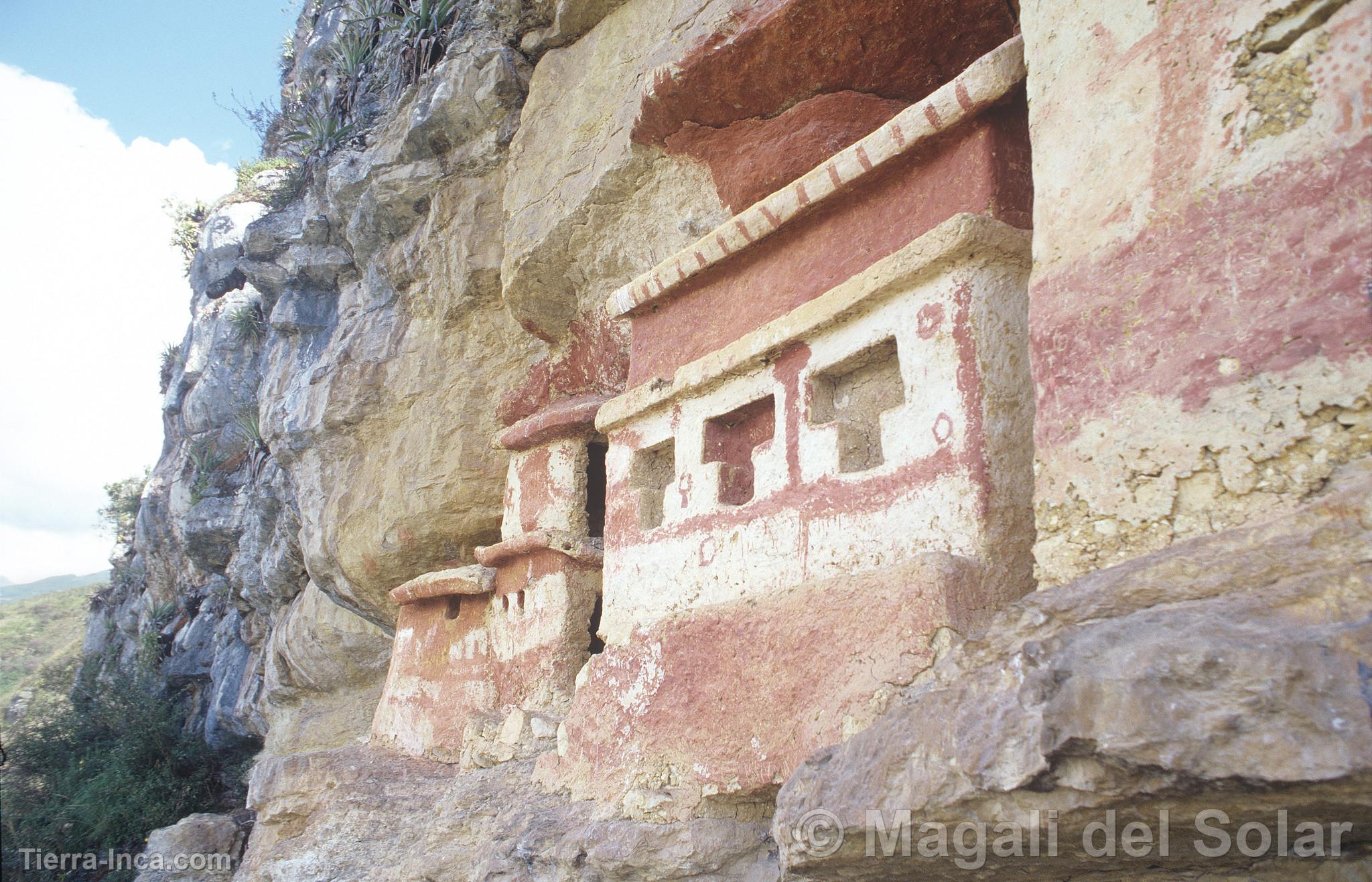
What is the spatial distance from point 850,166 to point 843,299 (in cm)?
52

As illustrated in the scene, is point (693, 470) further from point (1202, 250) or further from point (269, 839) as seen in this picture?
point (269, 839)

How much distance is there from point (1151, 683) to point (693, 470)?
7.78ft

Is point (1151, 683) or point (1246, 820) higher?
point (1151, 683)

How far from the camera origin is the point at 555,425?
5.86m

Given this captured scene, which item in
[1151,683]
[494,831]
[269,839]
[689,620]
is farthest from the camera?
[269,839]

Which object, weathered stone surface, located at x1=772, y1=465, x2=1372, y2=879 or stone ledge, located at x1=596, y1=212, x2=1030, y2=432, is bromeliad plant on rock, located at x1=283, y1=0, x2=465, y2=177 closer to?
stone ledge, located at x1=596, y1=212, x2=1030, y2=432

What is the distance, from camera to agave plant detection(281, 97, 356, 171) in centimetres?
936

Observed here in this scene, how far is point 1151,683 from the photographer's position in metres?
1.83

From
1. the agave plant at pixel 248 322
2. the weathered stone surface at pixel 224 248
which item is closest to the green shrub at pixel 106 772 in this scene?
the agave plant at pixel 248 322

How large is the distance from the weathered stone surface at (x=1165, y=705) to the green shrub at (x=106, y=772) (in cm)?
1020

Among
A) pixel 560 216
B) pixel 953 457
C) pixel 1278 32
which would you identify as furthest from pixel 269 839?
pixel 1278 32

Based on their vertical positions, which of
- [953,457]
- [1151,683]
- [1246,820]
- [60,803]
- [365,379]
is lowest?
[60,803]

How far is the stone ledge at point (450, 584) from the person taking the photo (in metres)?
5.78

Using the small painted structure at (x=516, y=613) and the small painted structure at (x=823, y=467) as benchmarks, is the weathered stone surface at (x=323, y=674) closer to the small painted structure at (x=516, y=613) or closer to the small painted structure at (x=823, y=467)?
the small painted structure at (x=516, y=613)
